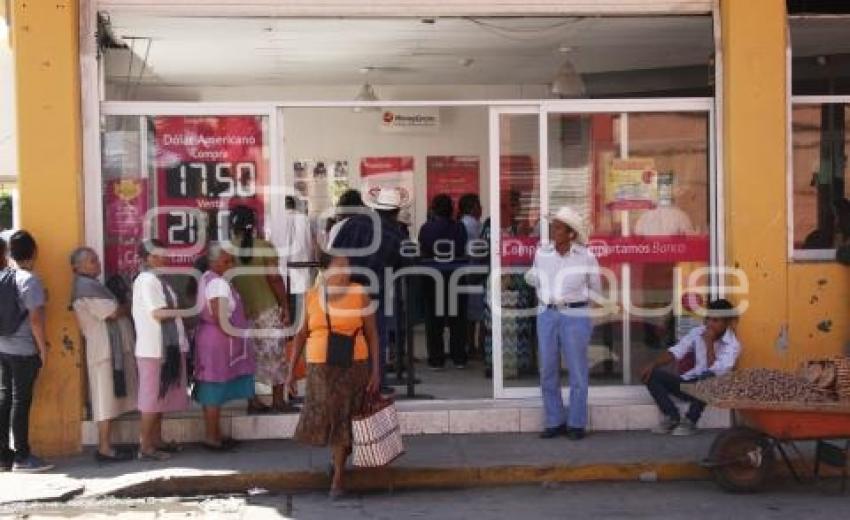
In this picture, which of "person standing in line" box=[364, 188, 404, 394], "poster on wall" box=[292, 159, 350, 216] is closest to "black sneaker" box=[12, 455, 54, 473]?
"person standing in line" box=[364, 188, 404, 394]

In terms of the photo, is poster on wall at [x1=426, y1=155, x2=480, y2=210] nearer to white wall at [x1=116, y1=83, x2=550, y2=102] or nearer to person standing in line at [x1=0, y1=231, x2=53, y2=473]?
white wall at [x1=116, y1=83, x2=550, y2=102]

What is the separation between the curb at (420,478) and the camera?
314 inches

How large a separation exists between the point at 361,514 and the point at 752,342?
3756mm

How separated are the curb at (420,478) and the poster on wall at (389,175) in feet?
25.5

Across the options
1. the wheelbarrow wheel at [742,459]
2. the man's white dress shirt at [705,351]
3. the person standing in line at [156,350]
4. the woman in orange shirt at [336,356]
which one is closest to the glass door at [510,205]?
the man's white dress shirt at [705,351]

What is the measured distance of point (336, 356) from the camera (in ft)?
24.3

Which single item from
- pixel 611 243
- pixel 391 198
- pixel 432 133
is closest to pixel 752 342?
pixel 611 243

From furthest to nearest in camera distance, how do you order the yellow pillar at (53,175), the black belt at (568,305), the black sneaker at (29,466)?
1. the black belt at (568,305)
2. the yellow pillar at (53,175)
3. the black sneaker at (29,466)

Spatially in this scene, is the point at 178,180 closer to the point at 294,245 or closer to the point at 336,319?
the point at 294,245

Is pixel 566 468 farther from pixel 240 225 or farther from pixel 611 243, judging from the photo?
pixel 240 225

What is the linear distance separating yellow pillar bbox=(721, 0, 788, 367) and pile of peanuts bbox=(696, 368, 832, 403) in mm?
1461

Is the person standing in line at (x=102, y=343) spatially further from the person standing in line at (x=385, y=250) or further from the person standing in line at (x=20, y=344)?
the person standing in line at (x=385, y=250)

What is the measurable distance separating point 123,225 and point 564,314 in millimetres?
3673

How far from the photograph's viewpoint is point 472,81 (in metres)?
13.6
